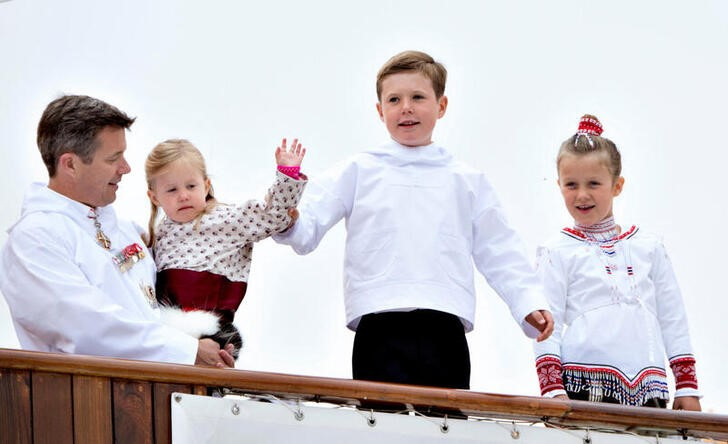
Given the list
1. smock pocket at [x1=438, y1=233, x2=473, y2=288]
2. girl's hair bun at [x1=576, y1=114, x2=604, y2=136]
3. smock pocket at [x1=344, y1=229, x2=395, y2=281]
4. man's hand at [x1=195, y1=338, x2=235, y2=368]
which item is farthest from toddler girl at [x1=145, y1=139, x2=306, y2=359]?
girl's hair bun at [x1=576, y1=114, x2=604, y2=136]

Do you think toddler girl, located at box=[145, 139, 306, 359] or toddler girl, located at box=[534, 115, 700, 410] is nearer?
toddler girl, located at box=[145, 139, 306, 359]

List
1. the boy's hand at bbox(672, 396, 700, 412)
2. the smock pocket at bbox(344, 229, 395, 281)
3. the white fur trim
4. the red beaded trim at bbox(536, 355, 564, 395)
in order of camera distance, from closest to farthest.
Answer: the white fur trim → the smock pocket at bbox(344, 229, 395, 281) → the red beaded trim at bbox(536, 355, 564, 395) → the boy's hand at bbox(672, 396, 700, 412)

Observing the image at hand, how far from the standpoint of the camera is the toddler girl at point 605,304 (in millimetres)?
3262

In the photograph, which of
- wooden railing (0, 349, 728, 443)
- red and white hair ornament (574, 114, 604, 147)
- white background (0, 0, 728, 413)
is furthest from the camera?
white background (0, 0, 728, 413)

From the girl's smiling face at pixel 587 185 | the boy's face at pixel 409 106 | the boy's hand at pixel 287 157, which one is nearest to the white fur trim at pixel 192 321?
the boy's hand at pixel 287 157

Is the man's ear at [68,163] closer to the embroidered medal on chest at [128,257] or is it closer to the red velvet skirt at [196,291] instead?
the embroidered medal on chest at [128,257]

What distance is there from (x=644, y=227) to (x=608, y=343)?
131cm

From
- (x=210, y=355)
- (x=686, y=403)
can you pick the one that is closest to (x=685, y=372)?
(x=686, y=403)

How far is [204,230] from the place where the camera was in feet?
10.5

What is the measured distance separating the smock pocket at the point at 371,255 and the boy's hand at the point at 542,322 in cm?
42

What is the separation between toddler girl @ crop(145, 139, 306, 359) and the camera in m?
3.04

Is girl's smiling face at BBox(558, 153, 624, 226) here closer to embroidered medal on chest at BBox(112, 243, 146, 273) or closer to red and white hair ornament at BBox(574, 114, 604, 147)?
red and white hair ornament at BBox(574, 114, 604, 147)

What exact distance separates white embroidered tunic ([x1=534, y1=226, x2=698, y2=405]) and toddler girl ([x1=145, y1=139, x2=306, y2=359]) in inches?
33.7

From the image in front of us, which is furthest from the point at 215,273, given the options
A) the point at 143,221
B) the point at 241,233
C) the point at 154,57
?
the point at 154,57
